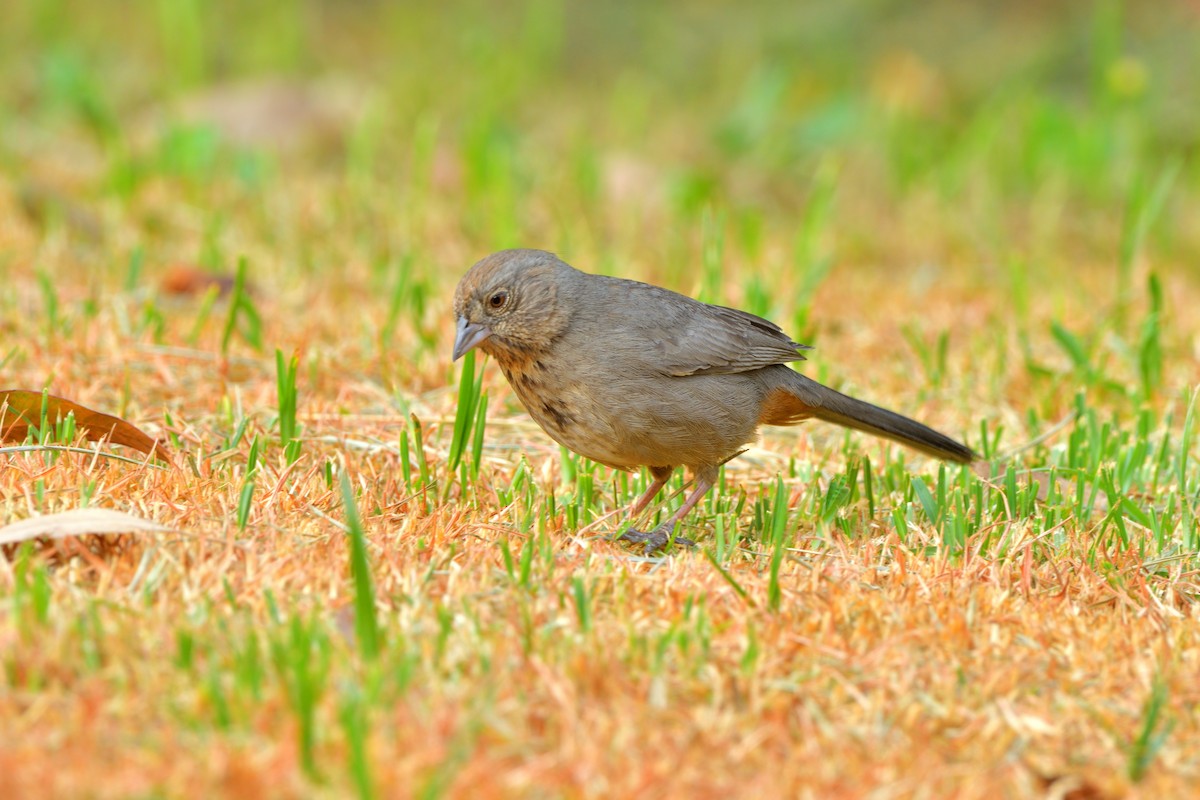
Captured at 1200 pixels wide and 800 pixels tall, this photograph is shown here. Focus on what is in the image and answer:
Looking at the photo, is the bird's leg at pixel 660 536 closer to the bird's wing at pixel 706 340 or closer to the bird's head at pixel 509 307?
the bird's wing at pixel 706 340

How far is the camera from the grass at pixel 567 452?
2445 millimetres

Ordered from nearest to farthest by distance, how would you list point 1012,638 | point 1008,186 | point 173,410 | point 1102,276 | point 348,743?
point 348,743, point 1012,638, point 173,410, point 1102,276, point 1008,186

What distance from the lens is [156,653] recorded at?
252 centimetres

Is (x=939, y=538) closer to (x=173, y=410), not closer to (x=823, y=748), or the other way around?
(x=823, y=748)

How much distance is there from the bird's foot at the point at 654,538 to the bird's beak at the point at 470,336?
2.47 ft

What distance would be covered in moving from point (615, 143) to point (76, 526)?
640 centimetres

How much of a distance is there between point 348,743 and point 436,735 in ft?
0.64

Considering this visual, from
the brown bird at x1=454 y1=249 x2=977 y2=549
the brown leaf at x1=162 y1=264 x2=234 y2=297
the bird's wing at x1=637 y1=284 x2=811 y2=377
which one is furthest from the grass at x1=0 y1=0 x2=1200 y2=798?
the bird's wing at x1=637 y1=284 x2=811 y2=377

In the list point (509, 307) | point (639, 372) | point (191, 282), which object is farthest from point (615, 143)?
point (639, 372)

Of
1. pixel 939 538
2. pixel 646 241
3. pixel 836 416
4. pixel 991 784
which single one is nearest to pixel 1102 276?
pixel 646 241

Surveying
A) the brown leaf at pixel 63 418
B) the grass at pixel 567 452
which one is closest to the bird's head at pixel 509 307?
the grass at pixel 567 452

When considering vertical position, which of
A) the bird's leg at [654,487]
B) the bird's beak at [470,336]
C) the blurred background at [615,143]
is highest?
the blurred background at [615,143]

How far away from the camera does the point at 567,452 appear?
4.27 metres

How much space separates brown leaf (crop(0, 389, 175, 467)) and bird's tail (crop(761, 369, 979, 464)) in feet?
5.91
